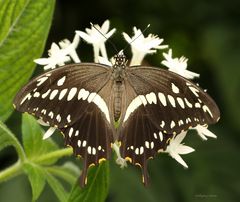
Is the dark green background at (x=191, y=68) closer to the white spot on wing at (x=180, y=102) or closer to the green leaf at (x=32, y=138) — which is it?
the green leaf at (x=32, y=138)

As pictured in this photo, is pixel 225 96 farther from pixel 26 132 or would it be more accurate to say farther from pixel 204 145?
pixel 26 132

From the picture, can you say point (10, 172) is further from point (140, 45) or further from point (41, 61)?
point (140, 45)

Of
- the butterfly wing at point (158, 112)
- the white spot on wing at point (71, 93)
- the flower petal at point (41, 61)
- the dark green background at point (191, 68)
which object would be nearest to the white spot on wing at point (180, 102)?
the butterfly wing at point (158, 112)

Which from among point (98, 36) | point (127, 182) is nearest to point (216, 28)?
point (127, 182)

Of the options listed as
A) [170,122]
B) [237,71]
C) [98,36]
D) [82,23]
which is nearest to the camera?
[170,122]

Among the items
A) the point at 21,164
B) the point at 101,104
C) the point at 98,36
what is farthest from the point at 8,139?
the point at 98,36

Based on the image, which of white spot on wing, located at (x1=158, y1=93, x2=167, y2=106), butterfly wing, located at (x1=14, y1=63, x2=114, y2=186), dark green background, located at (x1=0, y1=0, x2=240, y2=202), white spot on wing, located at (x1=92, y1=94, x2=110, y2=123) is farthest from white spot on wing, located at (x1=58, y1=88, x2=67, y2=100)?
dark green background, located at (x1=0, y1=0, x2=240, y2=202)
